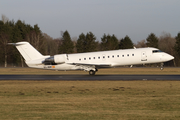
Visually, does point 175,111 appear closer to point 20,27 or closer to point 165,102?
point 165,102

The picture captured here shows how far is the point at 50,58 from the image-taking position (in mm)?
33812

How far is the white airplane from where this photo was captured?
32.0 metres

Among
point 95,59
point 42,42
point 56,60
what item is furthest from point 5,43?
point 95,59

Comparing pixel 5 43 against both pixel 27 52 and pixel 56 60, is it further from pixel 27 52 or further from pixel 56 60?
pixel 56 60

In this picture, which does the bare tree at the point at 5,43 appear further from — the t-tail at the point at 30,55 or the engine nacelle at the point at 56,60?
the engine nacelle at the point at 56,60

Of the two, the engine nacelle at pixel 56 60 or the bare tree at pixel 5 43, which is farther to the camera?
the bare tree at pixel 5 43

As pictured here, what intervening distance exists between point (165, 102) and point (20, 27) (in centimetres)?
8935

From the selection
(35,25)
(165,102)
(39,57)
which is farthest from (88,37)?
(165,102)

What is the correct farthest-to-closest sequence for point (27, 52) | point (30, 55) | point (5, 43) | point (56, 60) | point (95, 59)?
point (5, 43) → point (30, 55) → point (27, 52) → point (56, 60) → point (95, 59)

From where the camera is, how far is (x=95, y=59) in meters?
32.9

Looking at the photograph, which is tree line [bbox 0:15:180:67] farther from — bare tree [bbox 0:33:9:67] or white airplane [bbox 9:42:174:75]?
white airplane [bbox 9:42:174:75]

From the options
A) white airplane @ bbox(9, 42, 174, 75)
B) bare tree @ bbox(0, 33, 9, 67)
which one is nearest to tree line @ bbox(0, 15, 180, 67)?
bare tree @ bbox(0, 33, 9, 67)

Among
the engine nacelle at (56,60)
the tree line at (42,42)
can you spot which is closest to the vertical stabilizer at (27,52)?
the engine nacelle at (56,60)

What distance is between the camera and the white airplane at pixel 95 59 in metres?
32.0
